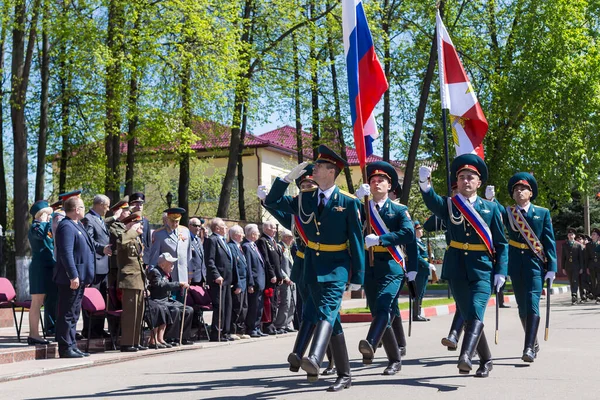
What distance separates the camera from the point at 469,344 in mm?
8000

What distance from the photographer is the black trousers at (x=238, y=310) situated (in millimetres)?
14141

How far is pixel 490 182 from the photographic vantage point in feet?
104

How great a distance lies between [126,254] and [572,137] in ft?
70.9

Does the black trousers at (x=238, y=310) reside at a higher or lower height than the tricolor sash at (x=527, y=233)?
lower

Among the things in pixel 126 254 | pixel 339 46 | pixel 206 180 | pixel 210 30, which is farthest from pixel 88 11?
pixel 206 180

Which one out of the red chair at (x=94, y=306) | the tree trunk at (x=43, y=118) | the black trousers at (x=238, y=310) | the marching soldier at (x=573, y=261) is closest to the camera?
the red chair at (x=94, y=306)

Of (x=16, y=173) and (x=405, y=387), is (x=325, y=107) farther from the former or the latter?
Answer: (x=405, y=387)

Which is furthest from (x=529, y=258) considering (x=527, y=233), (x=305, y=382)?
(x=305, y=382)

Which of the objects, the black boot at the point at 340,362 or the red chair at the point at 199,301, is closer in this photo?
the black boot at the point at 340,362

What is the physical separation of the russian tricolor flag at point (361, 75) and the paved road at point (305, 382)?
7.86 feet

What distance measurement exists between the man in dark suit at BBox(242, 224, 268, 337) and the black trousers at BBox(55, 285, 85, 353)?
375 centimetres

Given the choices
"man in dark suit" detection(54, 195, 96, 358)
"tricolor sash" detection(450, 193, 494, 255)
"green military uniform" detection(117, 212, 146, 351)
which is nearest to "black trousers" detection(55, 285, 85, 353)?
"man in dark suit" detection(54, 195, 96, 358)

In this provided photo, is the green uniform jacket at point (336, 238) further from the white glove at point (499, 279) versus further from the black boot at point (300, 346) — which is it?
the white glove at point (499, 279)

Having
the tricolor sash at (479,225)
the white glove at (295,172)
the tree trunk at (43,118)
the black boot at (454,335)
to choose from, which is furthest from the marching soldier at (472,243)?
the tree trunk at (43,118)
